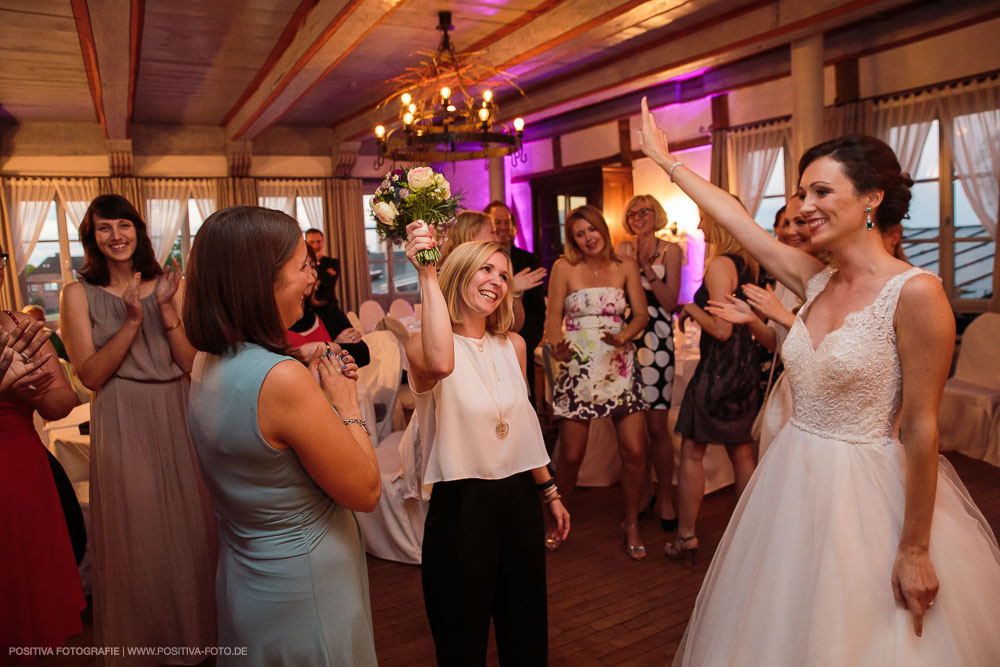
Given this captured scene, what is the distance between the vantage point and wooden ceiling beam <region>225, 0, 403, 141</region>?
15.6 ft

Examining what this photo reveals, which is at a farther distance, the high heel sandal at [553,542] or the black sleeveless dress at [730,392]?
the high heel sandal at [553,542]

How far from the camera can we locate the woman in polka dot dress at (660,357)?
396 centimetres

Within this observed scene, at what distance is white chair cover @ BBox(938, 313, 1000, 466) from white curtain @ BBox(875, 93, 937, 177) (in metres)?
1.76

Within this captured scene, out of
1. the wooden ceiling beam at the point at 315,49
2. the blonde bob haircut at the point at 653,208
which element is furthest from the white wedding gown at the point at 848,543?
the wooden ceiling beam at the point at 315,49

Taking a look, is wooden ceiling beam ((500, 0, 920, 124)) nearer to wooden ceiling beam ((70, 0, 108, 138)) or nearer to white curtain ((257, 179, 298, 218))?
white curtain ((257, 179, 298, 218))

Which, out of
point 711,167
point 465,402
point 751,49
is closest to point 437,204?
point 465,402

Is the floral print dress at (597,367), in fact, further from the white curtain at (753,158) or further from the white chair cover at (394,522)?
the white curtain at (753,158)

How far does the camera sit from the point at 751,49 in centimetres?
634

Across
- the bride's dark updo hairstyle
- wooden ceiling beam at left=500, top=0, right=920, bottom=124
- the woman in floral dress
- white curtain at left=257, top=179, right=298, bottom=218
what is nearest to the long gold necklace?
the bride's dark updo hairstyle

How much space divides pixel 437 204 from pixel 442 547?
3.32 feet

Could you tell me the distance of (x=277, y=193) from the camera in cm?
1149

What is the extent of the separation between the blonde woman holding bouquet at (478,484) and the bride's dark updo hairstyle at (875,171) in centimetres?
100

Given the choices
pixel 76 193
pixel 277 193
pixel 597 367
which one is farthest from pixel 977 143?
pixel 76 193

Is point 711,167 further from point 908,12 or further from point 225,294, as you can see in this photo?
point 225,294
